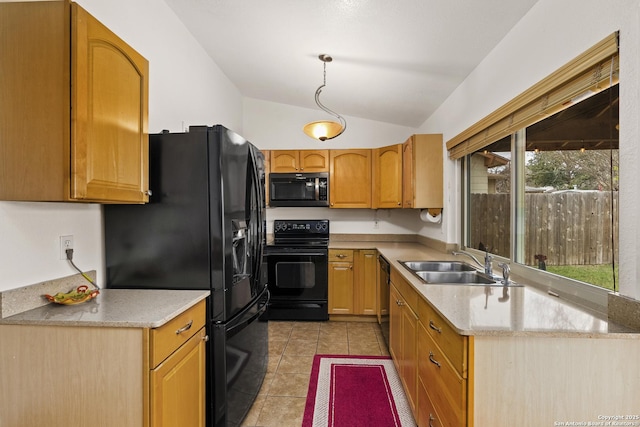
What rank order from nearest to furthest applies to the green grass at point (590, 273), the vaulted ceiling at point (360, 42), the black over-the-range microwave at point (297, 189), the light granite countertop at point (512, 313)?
the light granite countertop at point (512, 313) < the green grass at point (590, 273) < the vaulted ceiling at point (360, 42) < the black over-the-range microwave at point (297, 189)

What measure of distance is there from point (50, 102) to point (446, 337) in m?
1.79

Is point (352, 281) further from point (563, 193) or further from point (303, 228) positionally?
point (563, 193)

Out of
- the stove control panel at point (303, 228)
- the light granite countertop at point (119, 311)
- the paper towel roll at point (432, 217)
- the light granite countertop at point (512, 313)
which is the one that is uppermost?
the paper towel roll at point (432, 217)

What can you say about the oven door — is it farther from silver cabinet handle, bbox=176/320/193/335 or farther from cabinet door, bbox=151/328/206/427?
silver cabinet handle, bbox=176/320/193/335

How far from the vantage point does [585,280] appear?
1425 millimetres

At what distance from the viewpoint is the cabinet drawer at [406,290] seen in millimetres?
1792

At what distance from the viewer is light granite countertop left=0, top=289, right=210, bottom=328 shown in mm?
1156

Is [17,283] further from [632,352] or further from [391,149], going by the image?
[391,149]

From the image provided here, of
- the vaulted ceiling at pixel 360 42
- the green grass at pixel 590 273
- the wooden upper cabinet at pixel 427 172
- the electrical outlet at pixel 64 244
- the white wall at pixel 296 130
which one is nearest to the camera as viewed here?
the green grass at pixel 590 273

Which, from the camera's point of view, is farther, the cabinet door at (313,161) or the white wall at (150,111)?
the cabinet door at (313,161)

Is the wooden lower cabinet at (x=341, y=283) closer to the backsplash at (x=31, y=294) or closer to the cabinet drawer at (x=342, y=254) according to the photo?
the cabinet drawer at (x=342, y=254)

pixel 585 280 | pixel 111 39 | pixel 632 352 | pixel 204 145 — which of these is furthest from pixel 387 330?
pixel 111 39

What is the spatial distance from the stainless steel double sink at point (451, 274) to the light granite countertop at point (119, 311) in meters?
1.40

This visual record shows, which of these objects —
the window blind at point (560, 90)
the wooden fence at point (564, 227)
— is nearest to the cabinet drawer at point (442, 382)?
the wooden fence at point (564, 227)
